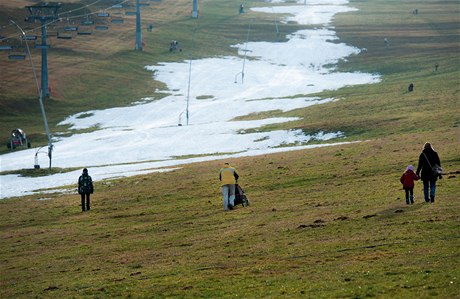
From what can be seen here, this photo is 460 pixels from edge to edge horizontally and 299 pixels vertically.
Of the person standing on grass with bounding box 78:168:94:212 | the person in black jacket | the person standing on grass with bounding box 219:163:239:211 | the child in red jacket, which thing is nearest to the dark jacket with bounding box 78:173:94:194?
the person standing on grass with bounding box 78:168:94:212

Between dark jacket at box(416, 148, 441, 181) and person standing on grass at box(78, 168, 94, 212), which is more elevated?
dark jacket at box(416, 148, 441, 181)

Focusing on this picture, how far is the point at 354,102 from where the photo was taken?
96.0 metres

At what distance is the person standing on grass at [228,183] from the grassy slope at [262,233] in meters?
1.08

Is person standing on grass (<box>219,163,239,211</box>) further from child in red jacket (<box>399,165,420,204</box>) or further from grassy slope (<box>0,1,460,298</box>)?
child in red jacket (<box>399,165,420,204</box>)

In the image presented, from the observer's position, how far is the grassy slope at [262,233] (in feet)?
83.4

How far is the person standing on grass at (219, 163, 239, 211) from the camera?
40625 millimetres

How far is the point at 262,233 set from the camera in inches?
1336

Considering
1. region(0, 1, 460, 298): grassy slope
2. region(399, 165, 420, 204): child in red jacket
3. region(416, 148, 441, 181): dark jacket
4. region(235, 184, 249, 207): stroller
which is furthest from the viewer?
region(235, 184, 249, 207): stroller

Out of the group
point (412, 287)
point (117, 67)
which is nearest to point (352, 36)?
point (117, 67)

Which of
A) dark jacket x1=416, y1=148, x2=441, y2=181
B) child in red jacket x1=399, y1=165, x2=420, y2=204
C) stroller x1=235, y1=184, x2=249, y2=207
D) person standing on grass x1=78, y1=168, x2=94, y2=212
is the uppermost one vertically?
dark jacket x1=416, y1=148, x2=441, y2=181

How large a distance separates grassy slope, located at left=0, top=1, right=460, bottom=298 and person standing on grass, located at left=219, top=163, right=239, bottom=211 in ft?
3.55

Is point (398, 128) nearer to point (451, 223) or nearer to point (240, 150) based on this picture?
point (240, 150)

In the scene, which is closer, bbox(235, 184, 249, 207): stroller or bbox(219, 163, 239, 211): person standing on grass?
bbox(219, 163, 239, 211): person standing on grass

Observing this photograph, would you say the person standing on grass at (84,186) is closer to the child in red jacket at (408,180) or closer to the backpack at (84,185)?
the backpack at (84,185)
